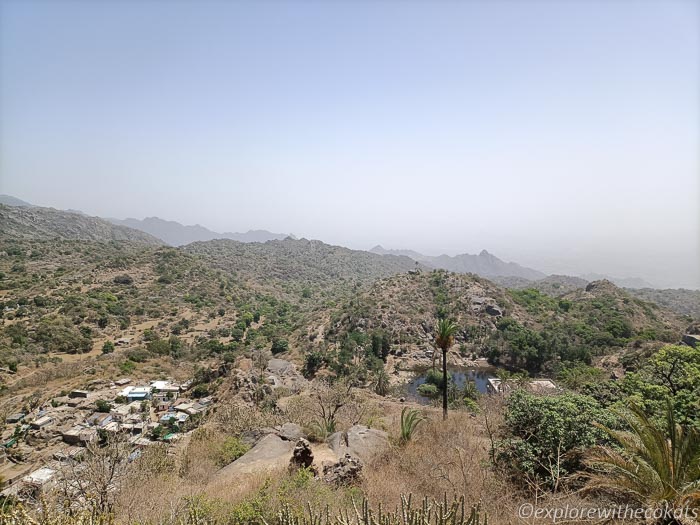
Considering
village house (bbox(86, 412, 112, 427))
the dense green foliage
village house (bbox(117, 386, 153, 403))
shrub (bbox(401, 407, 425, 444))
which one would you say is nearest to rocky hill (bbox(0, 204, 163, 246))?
village house (bbox(117, 386, 153, 403))

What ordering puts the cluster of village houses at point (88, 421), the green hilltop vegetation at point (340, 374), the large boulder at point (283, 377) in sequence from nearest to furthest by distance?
the green hilltop vegetation at point (340, 374) < the cluster of village houses at point (88, 421) < the large boulder at point (283, 377)

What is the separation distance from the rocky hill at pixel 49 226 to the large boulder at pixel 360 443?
119 metres

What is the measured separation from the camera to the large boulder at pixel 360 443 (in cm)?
1348

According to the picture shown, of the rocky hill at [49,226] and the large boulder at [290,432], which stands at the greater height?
the rocky hill at [49,226]

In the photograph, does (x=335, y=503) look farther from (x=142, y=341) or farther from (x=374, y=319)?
(x=374, y=319)

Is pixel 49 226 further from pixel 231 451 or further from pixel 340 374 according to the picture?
pixel 231 451

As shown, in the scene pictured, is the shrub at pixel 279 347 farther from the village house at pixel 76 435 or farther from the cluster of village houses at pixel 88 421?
the village house at pixel 76 435

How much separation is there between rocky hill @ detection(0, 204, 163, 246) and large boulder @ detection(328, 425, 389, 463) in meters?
119

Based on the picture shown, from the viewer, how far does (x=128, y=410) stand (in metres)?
30.6

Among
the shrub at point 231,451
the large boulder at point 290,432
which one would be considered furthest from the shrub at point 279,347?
the shrub at point 231,451

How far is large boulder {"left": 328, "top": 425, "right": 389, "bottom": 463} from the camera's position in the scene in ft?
44.2

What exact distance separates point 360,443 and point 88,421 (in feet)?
89.1

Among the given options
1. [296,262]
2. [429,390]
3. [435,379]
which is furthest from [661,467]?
[296,262]

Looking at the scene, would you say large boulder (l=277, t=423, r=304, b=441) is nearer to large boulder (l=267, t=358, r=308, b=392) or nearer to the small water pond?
large boulder (l=267, t=358, r=308, b=392)
